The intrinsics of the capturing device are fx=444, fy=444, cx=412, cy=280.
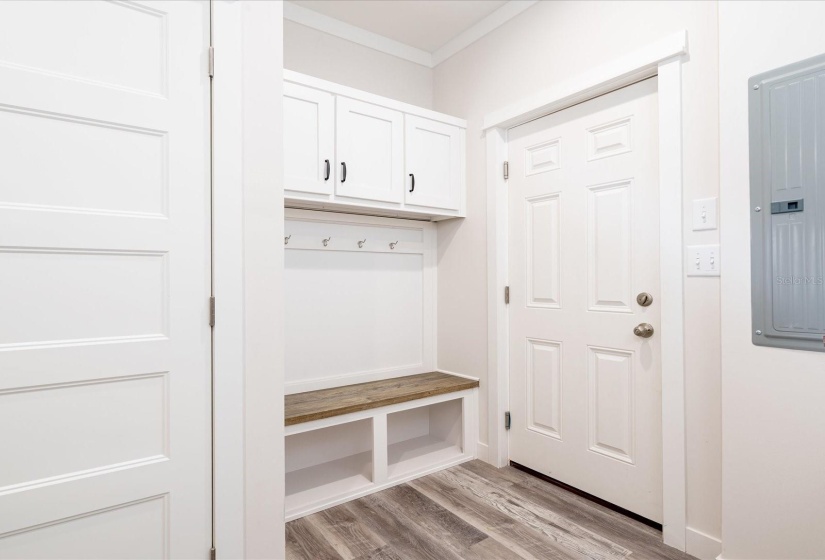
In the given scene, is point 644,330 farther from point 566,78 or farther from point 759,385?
point 566,78

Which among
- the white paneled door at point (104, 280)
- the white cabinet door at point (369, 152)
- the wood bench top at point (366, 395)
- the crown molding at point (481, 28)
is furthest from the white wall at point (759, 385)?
the white paneled door at point (104, 280)

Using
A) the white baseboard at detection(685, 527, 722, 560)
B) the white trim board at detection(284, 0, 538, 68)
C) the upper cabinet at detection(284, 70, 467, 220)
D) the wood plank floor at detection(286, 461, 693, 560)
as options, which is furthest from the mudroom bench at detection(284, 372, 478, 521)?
the white trim board at detection(284, 0, 538, 68)

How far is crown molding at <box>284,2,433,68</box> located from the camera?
8.25ft

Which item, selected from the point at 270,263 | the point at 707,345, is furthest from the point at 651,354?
the point at 270,263

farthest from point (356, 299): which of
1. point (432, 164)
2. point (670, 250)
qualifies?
point (670, 250)

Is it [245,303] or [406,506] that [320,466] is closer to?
[406,506]

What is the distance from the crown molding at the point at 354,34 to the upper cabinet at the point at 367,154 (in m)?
0.59

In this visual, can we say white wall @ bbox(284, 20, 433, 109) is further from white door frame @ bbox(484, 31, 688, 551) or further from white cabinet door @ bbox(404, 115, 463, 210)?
white door frame @ bbox(484, 31, 688, 551)

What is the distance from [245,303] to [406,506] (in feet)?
4.43

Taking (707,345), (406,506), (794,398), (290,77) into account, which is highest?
(290,77)

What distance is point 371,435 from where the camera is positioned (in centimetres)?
233

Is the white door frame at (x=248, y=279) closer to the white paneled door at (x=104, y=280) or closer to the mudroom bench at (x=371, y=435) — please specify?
the white paneled door at (x=104, y=280)

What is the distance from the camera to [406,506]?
2166 mm

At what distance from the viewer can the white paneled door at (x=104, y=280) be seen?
1.19 m
